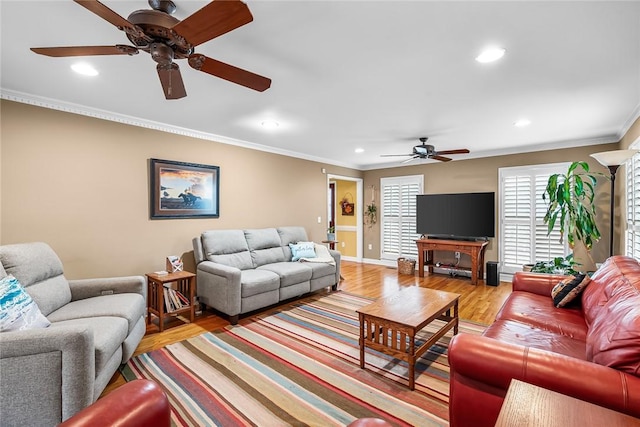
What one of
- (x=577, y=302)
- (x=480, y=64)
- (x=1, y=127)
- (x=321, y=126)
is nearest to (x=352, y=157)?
(x=321, y=126)

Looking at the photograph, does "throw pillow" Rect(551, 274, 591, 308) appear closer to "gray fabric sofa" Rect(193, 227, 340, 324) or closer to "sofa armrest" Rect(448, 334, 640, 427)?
"sofa armrest" Rect(448, 334, 640, 427)

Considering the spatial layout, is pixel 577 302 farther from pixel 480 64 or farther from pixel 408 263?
pixel 408 263

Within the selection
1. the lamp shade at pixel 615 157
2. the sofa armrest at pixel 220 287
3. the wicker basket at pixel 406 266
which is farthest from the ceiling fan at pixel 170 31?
the wicker basket at pixel 406 266

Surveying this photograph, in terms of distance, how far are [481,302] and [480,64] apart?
11.0 feet

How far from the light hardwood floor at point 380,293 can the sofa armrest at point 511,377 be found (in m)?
2.25

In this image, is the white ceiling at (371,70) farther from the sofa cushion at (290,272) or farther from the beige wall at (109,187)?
the sofa cushion at (290,272)

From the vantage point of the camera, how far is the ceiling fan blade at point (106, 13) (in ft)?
3.93

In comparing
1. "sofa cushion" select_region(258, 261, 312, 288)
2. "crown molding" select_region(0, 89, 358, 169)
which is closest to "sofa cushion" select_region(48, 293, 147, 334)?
"sofa cushion" select_region(258, 261, 312, 288)

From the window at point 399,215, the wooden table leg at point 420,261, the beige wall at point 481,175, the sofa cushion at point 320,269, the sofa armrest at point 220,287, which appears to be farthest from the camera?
the window at point 399,215

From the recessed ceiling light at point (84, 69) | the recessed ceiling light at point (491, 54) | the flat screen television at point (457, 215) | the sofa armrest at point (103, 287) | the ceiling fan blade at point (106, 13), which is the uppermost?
the recessed ceiling light at point (491, 54)

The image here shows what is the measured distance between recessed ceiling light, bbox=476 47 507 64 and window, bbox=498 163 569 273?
3.90m

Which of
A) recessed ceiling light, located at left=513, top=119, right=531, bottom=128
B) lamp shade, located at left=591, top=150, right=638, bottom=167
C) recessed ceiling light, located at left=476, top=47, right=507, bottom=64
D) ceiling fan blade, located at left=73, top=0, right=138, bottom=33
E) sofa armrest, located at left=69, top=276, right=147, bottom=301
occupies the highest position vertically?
recessed ceiling light, located at left=513, top=119, right=531, bottom=128

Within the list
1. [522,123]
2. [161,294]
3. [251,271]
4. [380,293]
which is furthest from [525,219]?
[161,294]

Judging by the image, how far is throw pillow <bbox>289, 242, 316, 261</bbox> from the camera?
15.5 feet
